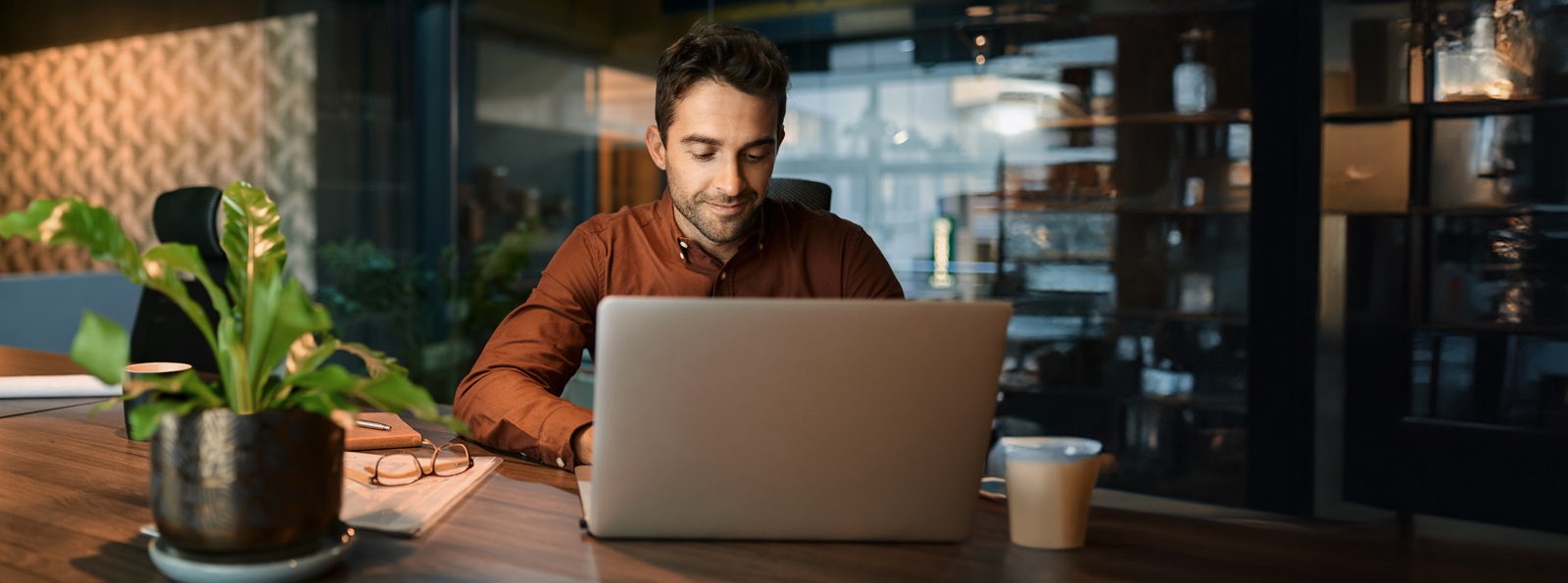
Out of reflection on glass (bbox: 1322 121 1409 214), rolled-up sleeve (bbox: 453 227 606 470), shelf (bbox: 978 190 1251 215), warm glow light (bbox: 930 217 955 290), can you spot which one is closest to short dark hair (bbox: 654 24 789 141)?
rolled-up sleeve (bbox: 453 227 606 470)

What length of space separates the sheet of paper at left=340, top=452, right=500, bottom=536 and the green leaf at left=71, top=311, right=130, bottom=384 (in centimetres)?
26

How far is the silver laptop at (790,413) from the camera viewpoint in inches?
30.1

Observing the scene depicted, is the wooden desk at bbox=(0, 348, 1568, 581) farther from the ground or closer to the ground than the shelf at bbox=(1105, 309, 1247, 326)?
closer to the ground

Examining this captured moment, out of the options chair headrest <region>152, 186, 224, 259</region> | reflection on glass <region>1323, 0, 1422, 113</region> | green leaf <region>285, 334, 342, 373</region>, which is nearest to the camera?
green leaf <region>285, 334, 342, 373</region>

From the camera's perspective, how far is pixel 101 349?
68cm

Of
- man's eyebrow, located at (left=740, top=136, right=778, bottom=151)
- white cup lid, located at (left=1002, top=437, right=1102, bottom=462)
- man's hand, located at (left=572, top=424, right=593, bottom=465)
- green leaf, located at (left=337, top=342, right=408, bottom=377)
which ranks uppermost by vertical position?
man's eyebrow, located at (left=740, top=136, right=778, bottom=151)

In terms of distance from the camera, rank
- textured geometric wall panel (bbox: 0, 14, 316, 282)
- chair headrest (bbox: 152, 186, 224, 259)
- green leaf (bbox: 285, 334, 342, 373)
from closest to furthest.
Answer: green leaf (bbox: 285, 334, 342, 373), chair headrest (bbox: 152, 186, 224, 259), textured geometric wall panel (bbox: 0, 14, 316, 282)

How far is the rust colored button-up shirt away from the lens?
1455 mm

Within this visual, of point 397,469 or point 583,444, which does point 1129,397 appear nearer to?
point 583,444

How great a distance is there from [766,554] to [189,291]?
75.3 inches

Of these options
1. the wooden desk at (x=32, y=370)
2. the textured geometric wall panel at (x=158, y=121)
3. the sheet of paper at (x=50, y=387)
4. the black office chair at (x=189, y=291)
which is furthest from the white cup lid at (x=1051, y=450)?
the textured geometric wall panel at (x=158, y=121)

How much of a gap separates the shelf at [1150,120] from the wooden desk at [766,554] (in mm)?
2454

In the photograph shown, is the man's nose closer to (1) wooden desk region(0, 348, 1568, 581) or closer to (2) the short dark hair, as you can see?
(2) the short dark hair

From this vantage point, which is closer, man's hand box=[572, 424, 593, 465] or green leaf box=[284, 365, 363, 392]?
green leaf box=[284, 365, 363, 392]
